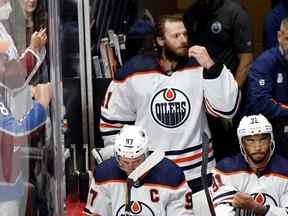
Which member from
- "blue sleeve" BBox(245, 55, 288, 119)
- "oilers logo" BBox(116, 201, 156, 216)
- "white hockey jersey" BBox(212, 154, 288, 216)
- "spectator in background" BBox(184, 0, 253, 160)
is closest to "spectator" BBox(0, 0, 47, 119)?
"oilers logo" BBox(116, 201, 156, 216)

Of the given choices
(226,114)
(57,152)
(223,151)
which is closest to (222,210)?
(226,114)

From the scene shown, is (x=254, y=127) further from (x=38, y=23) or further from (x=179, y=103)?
(x=38, y=23)

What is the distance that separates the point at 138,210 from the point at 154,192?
12 centimetres

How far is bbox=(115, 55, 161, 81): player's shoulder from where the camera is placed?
4.95m

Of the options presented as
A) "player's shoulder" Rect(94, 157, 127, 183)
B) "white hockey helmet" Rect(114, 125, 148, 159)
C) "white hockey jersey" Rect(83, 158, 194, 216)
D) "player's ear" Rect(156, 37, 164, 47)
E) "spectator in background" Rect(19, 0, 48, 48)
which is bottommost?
"white hockey jersey" Rect(83, 158, 194, 216)

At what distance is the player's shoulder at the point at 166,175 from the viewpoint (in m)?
4.45

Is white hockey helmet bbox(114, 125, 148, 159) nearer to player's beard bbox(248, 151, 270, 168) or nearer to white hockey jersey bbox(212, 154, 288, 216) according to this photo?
white hockey jersey bbox(212, 154, 288, 216)

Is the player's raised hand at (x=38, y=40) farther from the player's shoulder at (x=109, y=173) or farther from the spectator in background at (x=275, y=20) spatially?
the spectator in background at (x=275, y=20)

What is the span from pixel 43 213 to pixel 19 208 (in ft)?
0.24

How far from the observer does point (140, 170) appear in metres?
4.42

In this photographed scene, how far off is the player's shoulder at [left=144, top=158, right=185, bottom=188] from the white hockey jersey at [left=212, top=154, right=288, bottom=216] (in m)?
0.27

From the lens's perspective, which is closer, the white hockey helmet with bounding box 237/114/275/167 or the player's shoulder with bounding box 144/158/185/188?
the player's shoulder with bounding box 144/158/185/188

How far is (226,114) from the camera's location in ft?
16.0

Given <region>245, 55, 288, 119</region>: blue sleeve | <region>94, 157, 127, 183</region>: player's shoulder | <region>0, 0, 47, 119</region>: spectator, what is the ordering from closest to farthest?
<region>0, 0, 47, 119</region>: spectator < <region>94, 157, 127, 183</region>: player's shoulder < <region>245, 55, 288, 119</region>: blue sleeve
